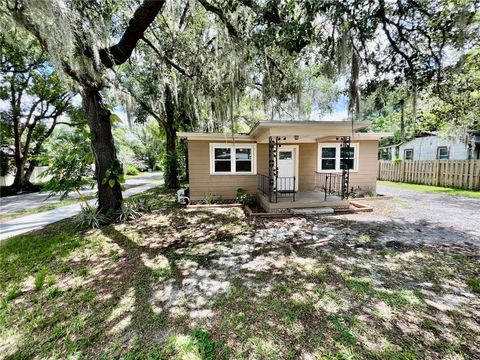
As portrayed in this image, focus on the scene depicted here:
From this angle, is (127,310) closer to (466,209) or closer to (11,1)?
(11,1)

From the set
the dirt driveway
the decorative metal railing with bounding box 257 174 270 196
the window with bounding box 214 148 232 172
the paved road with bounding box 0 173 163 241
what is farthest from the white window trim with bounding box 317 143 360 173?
the paved road with bounding box 0 173 163 241

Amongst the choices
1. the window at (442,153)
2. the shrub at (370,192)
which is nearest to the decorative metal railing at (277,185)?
the shrub at (370,192)

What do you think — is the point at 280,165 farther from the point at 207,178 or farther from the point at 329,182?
the point at 207,178

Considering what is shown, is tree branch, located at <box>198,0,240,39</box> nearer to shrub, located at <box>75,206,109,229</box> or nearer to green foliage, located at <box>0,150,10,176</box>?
shrub, located at <box>75,206,109,229</box>

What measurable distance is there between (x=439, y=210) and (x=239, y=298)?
6.71m

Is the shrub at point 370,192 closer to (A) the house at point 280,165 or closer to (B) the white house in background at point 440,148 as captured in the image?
(A) the house at point 280,165

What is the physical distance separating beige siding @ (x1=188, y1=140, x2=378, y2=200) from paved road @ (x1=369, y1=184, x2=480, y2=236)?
4.97 ft

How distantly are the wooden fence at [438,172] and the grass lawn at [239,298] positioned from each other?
7.83 metres

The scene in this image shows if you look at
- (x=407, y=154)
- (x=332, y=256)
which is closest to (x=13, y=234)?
(x=332, y=256)

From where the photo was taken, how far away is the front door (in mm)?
8148

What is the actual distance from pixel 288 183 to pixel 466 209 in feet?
16.8

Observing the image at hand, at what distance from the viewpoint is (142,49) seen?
6.32 m

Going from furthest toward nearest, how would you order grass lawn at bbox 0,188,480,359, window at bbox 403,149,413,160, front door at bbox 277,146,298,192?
window at bbox 403,149,413,160 → front door at bbox 277,146,298,192 → grass lawn at bbox 0,188,480,359

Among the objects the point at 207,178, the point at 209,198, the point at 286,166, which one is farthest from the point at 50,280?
the point at 286,166
